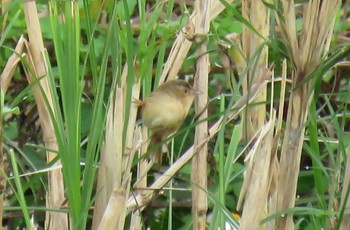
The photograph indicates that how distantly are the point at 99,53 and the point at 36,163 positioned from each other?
39cm

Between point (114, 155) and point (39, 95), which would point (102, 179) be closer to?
point (114, 155)

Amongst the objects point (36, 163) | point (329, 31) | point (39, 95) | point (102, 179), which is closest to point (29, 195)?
point (36, 163)

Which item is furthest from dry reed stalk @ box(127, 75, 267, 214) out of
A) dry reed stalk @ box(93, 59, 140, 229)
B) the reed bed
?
dry reed stalk @ box(93, 59, 140, 229)

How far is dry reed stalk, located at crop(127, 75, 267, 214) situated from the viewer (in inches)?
69.9

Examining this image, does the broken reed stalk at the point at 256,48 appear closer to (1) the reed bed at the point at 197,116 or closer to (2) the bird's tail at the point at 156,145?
(1) the reed bed at the point at 197,116

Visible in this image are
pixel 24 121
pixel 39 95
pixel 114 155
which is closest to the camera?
pixel 114 155

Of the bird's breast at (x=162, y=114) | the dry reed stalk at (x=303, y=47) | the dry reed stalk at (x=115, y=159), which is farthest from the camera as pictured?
the bird's breast at (x=162, y=114)

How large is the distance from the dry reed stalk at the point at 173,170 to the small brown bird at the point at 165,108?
0.06 meters

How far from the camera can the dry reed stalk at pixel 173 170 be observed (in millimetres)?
1776

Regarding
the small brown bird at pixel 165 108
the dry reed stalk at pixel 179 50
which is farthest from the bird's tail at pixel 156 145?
the dry reed stalk at pixel 179 50

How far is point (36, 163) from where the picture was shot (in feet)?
9.13

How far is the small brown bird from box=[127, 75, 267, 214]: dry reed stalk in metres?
0.06

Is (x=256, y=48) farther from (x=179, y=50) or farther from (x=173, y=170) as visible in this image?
(x=173, y=170)

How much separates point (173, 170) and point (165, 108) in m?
0.11
